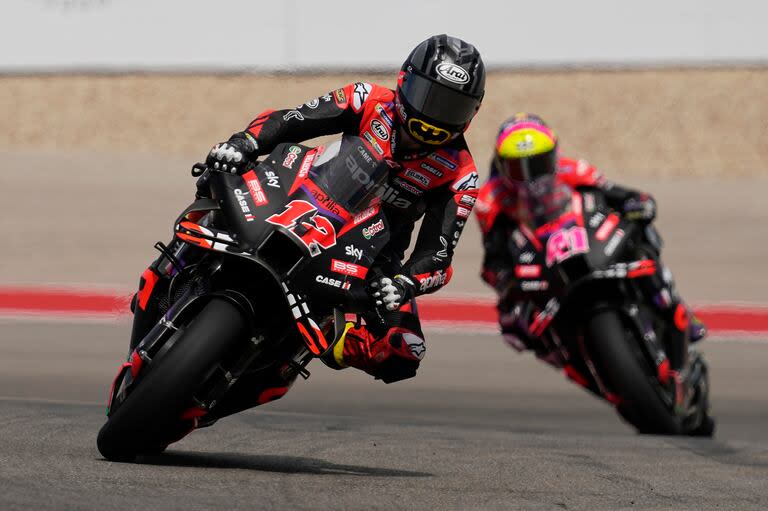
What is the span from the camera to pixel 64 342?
11477mm

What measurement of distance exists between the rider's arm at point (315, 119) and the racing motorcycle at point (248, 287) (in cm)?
13

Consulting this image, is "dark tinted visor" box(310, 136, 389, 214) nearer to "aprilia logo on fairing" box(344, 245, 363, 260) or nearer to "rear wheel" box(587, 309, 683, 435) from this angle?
"aprilia logo on fairing" box(344, 245, 363, 260)

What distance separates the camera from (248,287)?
202 inches

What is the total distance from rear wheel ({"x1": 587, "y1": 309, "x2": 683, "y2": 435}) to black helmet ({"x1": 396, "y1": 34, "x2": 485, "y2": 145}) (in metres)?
2.60

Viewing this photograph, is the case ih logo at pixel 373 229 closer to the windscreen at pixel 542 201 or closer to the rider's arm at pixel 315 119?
the rider's arm at pixel 315 119

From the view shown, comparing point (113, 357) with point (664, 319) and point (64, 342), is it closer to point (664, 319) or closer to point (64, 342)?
point (64, 342)

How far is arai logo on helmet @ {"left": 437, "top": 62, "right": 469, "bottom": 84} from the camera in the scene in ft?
18.2

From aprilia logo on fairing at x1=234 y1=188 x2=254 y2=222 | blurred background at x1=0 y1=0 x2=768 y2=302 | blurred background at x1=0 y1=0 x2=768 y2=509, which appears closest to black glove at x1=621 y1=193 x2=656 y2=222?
blurred background at x1=0 y1=0 x2=768 y2=509

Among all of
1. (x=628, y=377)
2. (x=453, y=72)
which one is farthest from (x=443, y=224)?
(x=628, y=377)

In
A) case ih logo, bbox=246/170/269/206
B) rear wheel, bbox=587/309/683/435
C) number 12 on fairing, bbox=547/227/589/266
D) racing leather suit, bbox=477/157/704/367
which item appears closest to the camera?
case ih logo, bbox=246/170/269/206

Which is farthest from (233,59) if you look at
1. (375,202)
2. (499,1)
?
(375,202)

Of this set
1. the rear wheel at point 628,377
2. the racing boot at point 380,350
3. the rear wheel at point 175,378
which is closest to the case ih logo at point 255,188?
the rear wheel at point 175,378

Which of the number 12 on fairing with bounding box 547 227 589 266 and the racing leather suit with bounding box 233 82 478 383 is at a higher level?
the racing leather suit with bounding box 233 82 478 383

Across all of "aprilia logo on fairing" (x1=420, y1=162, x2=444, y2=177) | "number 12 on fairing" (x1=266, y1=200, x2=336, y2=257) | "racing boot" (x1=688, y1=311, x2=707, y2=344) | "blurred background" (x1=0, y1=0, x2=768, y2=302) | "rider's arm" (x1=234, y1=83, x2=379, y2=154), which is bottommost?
"blurred background" (x1=0, y1=0, x2=768, y2=302)
